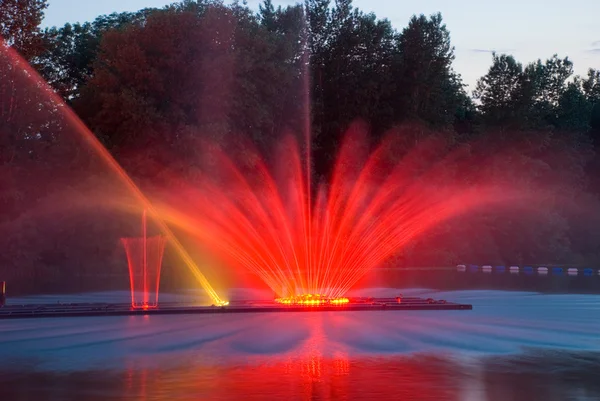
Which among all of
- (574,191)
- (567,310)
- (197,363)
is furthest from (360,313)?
(574,191)

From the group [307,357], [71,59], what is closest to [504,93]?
[71,59]

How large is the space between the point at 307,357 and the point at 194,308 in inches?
315

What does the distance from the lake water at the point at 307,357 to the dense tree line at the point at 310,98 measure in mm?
24401

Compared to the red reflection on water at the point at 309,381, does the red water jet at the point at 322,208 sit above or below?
above

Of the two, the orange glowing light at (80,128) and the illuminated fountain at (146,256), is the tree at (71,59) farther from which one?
the illuminated fountain at (146,256)

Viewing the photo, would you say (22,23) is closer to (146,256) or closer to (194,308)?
A: (146,256)

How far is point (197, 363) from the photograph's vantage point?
14.1 m

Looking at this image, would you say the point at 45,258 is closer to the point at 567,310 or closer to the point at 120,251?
the point at 120,251

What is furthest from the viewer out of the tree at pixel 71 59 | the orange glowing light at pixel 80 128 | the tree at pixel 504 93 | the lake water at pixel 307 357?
the tree at pixel 504 93

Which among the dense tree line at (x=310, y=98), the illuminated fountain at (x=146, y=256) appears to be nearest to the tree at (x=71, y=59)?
the dense tree line at (x=310, y=98)

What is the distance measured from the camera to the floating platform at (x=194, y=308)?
21.3 metres

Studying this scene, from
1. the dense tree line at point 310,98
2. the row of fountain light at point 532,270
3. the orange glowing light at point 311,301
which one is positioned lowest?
the orange glowing light at point 311,301

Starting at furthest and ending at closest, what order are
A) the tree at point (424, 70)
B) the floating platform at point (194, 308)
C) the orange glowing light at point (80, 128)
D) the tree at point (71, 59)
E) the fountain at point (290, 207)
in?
the tree at point (424, 70) → the tree at point (71, 59) → the orange glowing light at point (80, 128) → the fountain at point (290, 207) → the floating platform at point (194, 308)

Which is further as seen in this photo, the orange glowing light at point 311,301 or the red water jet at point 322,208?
the red water jet at point 322,208
